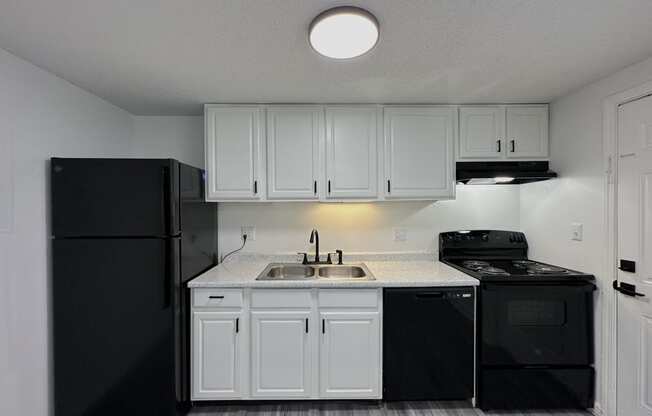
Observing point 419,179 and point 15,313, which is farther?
point 419,179

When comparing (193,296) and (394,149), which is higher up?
(394,149)

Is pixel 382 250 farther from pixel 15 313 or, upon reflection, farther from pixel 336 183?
pixel 15 313

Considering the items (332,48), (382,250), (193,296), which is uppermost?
(332,48)

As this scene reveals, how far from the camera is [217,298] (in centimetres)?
187

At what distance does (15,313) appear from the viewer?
149 centimetres

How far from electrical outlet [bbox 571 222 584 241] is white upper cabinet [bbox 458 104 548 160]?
22.8 inches

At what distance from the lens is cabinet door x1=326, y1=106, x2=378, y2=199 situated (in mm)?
2193

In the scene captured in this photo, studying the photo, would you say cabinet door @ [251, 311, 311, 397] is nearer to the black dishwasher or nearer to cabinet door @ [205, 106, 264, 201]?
the black dishwasher

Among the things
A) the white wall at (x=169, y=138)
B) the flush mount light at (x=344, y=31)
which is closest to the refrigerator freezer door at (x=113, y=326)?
the white wall at (x=169, y=138)

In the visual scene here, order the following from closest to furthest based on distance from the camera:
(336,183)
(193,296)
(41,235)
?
(41,235)
(193,296)
(336,183)

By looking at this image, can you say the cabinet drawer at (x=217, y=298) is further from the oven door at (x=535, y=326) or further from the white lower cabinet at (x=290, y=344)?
the oven door at (x=535, y=326)

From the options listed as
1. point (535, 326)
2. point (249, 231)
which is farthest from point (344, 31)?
point (535, 326)

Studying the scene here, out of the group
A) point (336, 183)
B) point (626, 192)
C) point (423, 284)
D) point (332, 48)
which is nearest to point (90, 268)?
point (336, 183)

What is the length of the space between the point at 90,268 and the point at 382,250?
6.83ft
